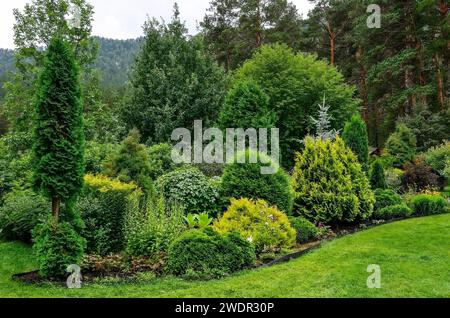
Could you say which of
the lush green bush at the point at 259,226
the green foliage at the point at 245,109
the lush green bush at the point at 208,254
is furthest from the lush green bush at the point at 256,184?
the green foliage at the point at 245,109

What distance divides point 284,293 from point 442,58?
27.5 metres

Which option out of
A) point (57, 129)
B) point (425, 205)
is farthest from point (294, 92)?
point (57, 129)

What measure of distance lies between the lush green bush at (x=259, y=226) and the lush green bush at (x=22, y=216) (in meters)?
3.61

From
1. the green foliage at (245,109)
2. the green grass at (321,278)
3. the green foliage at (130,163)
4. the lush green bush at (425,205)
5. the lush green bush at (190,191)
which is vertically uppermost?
the green foliage at (245,109)

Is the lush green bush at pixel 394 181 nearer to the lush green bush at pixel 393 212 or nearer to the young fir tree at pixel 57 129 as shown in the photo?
the lush green bush at pixel 393 212

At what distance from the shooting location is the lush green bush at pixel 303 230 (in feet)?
27.4

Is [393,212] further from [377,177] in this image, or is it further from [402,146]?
[402,146]

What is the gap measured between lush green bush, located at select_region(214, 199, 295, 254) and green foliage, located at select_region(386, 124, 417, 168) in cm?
1518

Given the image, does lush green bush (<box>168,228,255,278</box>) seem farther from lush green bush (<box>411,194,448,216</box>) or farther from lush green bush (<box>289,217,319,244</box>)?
lush green bush (<box>411,194,448,216</box>)

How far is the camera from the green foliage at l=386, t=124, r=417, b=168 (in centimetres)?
2109

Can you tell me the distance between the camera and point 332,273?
6035 millimetres

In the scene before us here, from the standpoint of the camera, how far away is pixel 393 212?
1075 centimetres

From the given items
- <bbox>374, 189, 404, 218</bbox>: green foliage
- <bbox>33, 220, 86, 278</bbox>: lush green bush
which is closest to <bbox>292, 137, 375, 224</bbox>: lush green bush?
<bbox>374, 189, 404, 218</bbox>: green foliage

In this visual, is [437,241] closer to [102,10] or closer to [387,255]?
[387,255]
